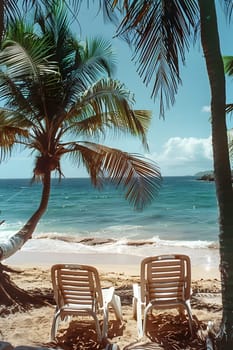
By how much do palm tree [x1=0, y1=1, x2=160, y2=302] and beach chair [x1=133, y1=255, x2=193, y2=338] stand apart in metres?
1.58

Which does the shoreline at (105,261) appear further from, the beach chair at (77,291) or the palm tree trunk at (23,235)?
the beach chair at (77,291)

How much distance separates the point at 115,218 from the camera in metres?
25.9

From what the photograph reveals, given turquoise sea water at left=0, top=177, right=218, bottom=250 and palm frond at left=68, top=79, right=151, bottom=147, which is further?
turquoise sea water at left=0, top=177, right=218, bottom=250

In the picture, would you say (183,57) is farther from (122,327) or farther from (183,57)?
(122,327)

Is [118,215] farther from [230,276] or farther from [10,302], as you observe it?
[230,276]

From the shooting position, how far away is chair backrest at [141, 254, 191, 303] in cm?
402

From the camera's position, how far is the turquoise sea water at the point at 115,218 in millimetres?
17016

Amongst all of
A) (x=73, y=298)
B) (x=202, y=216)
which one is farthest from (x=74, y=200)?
(x=73, y=298)

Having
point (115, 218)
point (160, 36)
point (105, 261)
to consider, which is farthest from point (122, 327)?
point (115, 218)

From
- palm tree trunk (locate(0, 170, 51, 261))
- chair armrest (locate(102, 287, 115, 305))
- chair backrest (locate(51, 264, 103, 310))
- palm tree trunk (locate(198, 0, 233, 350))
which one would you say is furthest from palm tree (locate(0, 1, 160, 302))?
palm tree trunk (locate(198, 0, 233, 350))

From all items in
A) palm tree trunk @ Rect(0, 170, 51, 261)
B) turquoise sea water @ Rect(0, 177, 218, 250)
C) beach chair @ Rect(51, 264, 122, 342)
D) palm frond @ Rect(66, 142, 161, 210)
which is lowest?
turquoise sea water @ Rect(0, 177, 218, 250)

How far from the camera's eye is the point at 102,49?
6.33 m

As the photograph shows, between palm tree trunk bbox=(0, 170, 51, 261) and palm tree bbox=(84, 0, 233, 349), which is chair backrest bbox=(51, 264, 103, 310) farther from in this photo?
palm tree bbox=(84, 0, 233, 349)

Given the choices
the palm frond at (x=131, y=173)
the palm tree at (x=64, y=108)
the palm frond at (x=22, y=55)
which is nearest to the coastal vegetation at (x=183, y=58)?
the palm frond at (x=22, y=55)
